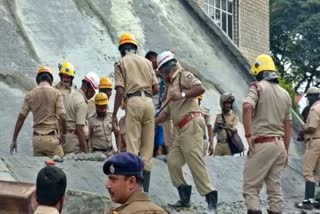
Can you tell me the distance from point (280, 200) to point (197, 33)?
757cm

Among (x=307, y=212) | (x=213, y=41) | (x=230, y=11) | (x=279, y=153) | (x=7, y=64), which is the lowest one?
(x=307, y=212)

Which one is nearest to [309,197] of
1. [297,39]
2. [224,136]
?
[224,136]

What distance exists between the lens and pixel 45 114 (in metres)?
8.83

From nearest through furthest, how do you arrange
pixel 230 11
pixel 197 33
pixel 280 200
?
pixel 280 200 → pixel 197 33 → pixel 230 11

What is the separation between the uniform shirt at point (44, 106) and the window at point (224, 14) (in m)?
11.9

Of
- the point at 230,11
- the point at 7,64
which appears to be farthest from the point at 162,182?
the point at 230,11

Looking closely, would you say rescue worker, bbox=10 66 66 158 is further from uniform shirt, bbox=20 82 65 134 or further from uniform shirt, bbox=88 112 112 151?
uniform shirt, bbox=88 112 112 151

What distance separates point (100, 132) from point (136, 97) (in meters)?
1.74

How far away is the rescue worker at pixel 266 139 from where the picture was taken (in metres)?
7.83

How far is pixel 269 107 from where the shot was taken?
792 cm

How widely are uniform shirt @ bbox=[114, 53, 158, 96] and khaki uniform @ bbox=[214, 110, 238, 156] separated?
3624 mm

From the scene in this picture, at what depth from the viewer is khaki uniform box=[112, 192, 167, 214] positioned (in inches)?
143

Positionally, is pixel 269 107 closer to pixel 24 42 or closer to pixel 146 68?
pixel 146 68

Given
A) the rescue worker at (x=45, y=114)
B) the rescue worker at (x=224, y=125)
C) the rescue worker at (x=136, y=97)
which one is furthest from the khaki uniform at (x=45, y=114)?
the rescue worker at (x=224, y=125)
